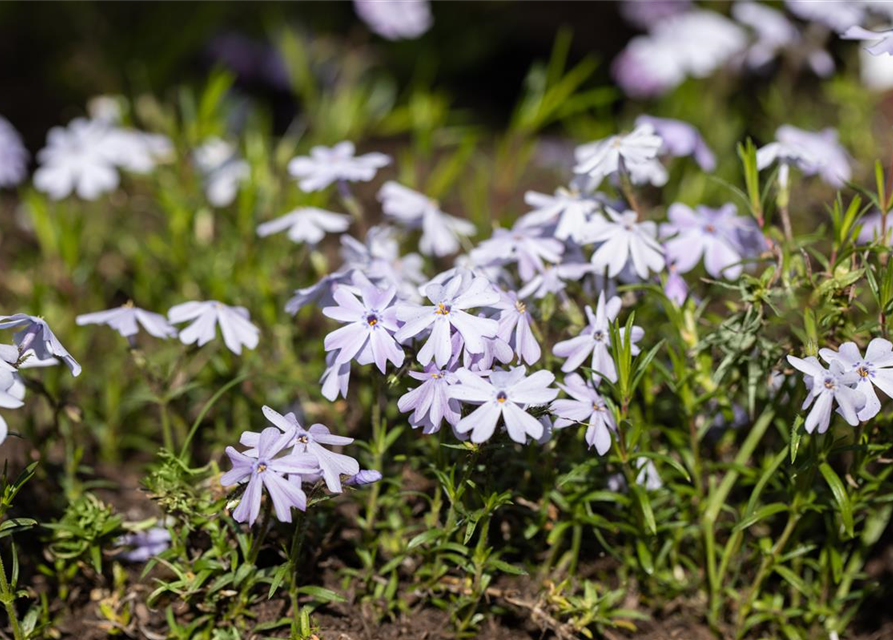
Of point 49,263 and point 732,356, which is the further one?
point 49,263

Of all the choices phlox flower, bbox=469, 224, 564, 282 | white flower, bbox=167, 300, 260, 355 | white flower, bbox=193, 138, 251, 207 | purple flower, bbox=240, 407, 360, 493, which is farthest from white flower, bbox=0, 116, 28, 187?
purple flower, bbox=240, 407, 360, 493

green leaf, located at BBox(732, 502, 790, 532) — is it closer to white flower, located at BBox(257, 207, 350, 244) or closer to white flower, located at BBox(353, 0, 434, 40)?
white flower, located at BBox(257, 207, 350, 244)

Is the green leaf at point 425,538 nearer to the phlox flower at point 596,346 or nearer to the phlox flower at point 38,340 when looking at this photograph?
the phlox flower at point 596,346

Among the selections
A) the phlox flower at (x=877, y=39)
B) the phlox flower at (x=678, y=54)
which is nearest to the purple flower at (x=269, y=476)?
the phlox flower at (x=877, y=39)

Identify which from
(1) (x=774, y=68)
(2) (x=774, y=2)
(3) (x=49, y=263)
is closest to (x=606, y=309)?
(3) (x=49, y=263)

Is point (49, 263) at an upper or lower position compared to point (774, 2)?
lower

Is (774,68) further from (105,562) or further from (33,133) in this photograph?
(105,562)

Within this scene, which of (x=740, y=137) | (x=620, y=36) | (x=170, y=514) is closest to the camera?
(x=170, y=514)
